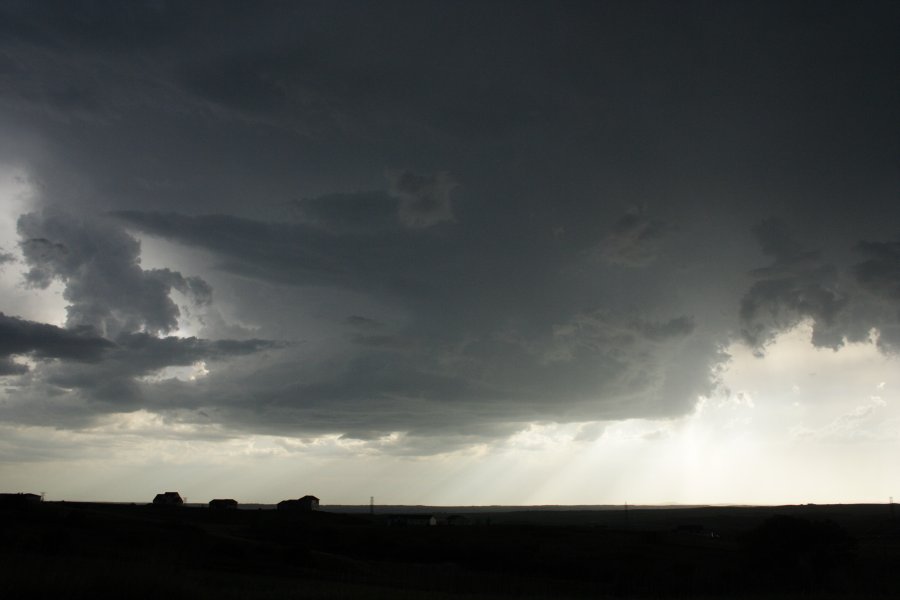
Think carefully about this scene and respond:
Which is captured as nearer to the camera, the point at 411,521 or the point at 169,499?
the point at 411,521

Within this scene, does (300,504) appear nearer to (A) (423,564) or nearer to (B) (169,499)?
(B) (169,499)

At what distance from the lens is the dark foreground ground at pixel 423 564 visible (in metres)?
35.3

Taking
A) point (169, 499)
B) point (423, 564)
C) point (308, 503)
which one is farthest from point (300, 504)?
point (423, 564)

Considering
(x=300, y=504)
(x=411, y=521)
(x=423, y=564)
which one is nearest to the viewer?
(x=423, y=564)

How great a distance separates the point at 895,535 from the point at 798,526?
6853 centimetres

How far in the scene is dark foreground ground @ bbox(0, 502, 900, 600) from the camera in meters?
35.3

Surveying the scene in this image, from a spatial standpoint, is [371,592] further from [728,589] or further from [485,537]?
[485,537]

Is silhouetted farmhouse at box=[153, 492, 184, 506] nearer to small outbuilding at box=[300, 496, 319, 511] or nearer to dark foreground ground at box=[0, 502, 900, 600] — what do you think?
small outbuilding at box=[300, 496, 319, 511]

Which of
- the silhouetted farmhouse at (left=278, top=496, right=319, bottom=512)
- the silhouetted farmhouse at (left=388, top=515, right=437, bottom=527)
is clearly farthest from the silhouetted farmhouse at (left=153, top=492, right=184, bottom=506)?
the silhouetted farmhouse at (left=388, top=515, right=437, bottom=527)

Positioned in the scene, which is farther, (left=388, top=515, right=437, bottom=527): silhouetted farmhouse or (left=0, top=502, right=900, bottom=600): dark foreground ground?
(left=388, top=515, right=437, bottom=527): silhouetted farmhouse

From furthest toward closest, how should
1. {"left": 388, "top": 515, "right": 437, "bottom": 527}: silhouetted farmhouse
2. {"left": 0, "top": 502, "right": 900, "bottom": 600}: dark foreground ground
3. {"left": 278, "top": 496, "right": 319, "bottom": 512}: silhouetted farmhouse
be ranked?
{"left": 278, "top": 496, "right": 319, "bottom": 512}: silhouetted farmhouse, {"left": 388, "top": 515, "right": 437, "bottom": 527}: silhouetted farmhouse, {"left": 0, "top": 502, "right": 900, "bottom": 600}: dark foreground ground

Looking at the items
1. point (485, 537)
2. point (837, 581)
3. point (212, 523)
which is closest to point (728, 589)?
point (837, 581)

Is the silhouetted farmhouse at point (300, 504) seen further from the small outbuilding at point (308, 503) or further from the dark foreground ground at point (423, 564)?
the dark foreground ground at point (423, 564)

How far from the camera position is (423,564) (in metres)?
73.1
